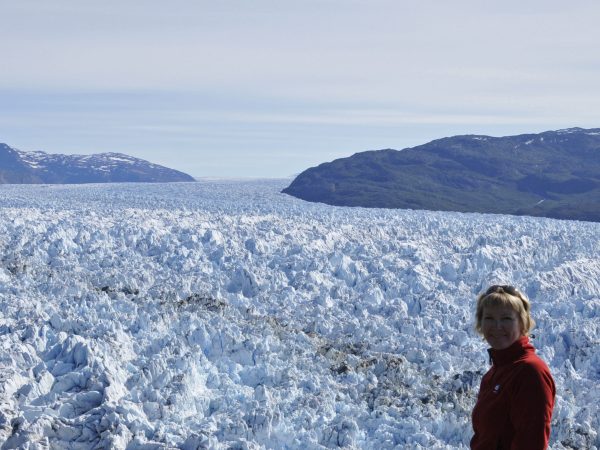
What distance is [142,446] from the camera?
9180 mm

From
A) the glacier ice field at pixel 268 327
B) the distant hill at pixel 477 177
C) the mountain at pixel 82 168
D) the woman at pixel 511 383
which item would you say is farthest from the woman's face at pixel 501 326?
the mountain at pixel 82 168

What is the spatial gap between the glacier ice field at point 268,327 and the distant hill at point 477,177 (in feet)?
81.8

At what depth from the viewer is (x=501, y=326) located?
3.08 meters

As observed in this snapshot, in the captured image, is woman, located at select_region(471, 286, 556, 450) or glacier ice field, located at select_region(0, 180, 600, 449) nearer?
woman, located at select_region(471, 286, 556, 450)

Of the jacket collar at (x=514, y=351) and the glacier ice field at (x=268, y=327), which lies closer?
the jacket collar at (x=514, y=351)

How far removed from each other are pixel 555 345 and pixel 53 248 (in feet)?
40.6

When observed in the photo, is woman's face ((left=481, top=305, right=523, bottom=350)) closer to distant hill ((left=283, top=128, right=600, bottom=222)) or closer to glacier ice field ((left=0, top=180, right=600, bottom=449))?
glacier ice field ((left=0, top=180, right=600, bottom=449))

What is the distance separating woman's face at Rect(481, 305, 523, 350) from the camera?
3057 millimetres

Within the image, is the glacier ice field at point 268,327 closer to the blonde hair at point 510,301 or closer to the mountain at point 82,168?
the blonde hair at point 510,301

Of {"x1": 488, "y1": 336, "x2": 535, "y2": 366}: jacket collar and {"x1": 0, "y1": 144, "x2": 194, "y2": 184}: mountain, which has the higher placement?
{"x1": 0, "y1": 144, "x2": 194, "y2": 184}: mountain

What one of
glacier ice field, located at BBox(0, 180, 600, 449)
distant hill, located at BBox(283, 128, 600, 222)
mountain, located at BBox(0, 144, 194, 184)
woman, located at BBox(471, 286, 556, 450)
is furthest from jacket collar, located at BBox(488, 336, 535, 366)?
mountain, located at BBox(0, 144, 194, 184)

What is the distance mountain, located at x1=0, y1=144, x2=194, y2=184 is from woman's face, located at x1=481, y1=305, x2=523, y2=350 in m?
85.7

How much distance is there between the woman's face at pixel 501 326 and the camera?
3.06 m

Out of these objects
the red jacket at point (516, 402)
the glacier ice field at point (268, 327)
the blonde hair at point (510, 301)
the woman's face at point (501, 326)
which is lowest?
the glacier ice field at point (268, 327)
